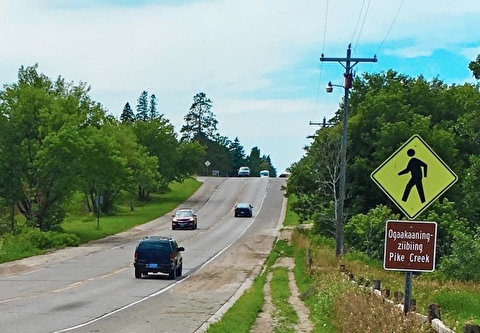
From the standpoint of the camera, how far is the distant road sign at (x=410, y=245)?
34.7ft

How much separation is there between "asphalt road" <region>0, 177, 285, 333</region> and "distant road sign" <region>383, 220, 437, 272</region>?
26.4 feet

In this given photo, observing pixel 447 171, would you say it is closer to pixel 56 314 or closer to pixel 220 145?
pixel 56 314

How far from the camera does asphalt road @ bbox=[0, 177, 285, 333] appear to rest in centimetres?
1962

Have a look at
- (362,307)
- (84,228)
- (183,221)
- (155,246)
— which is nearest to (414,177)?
(362,307)

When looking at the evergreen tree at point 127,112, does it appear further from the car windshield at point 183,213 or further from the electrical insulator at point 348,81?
the electrical insulator at point 348,81

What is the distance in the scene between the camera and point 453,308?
1919 centimetres

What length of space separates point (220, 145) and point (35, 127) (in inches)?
4768

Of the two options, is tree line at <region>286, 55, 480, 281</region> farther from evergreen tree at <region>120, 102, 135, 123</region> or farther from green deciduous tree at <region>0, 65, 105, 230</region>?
evergreen tree at <region>120, 102, 135, 123</region>

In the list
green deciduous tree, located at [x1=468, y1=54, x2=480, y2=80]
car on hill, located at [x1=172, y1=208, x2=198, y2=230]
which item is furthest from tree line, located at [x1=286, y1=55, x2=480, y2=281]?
car on hill, located at [x1=172, y1=208, x2=198, y2=230]

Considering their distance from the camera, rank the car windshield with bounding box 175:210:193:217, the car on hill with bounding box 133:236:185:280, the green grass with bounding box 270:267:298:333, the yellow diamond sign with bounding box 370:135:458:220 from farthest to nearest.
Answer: the car windshield with bounding box 175:210:193:217
the car on hill with bounding box 133:236:185:280
the green grass with bounding box 270:267:298:333
the yellow diamond sign with bounding box 370:135:458:220

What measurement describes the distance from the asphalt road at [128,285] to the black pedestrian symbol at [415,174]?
8.50m

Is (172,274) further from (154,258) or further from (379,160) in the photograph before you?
(379,160)

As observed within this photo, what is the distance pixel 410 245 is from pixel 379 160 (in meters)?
42.2

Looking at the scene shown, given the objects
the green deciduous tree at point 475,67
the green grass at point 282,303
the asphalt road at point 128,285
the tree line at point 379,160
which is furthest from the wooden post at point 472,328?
the tree line at point 379,160
